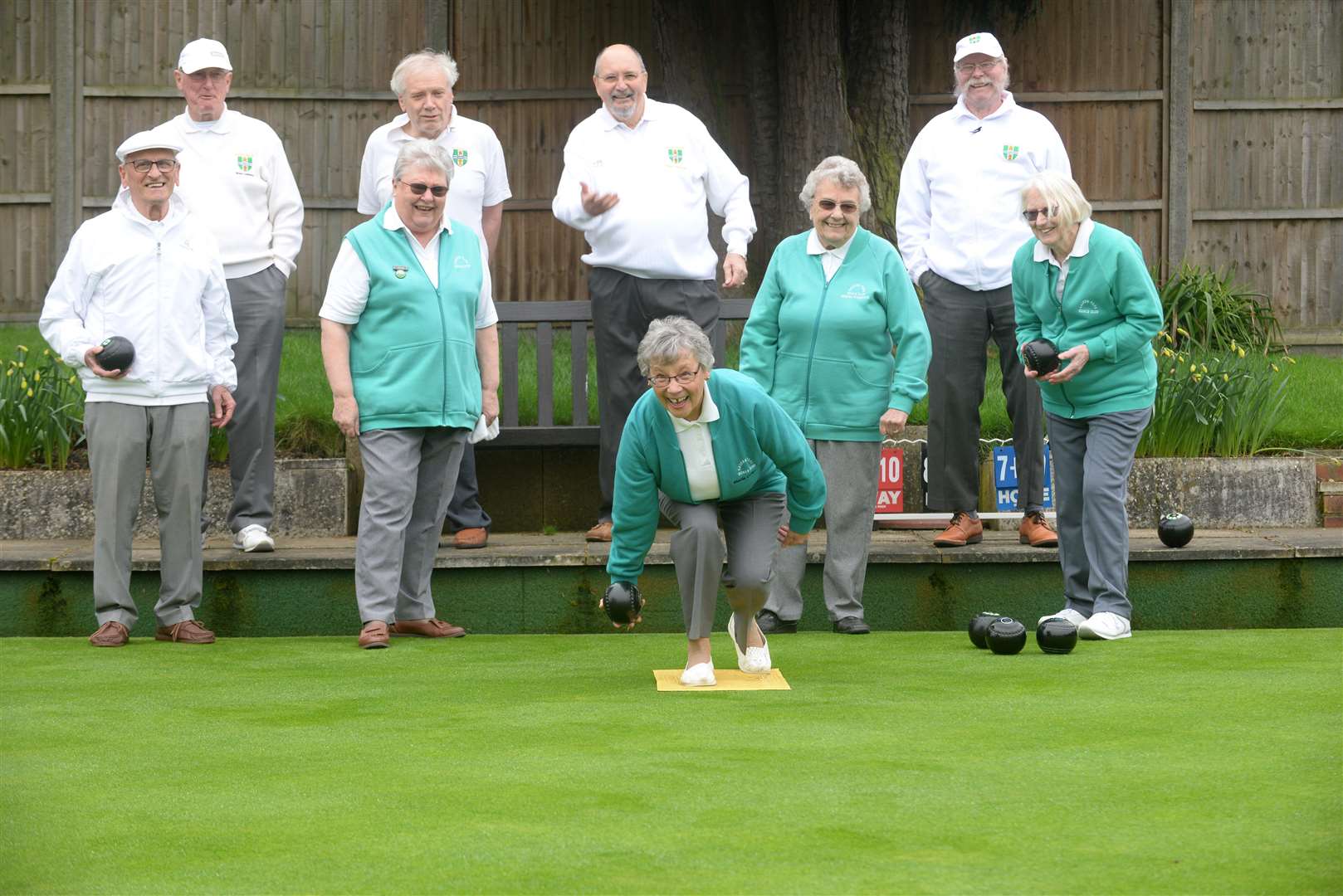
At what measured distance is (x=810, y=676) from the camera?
5.24 meters

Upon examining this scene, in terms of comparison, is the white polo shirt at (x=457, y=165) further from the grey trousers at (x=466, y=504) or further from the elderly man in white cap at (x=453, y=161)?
the grey trousers at (x=466, y=504)

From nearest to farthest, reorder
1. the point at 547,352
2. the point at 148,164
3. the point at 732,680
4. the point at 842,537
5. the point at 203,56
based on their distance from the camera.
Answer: the point at 732,680
the point at 148,164
the point at 842,537
the point at 203,56
the point at 547,352

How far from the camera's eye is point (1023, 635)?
562cm

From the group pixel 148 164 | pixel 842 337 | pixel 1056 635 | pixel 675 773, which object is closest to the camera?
pixel 675 773

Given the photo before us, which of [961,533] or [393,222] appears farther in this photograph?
[961,533]

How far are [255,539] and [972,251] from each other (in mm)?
2872

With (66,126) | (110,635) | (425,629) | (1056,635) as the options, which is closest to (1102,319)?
(1056,635)

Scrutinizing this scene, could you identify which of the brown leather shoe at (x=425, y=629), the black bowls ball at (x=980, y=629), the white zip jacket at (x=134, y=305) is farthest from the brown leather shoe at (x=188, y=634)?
the black bowls ball at (x=980, y=629)

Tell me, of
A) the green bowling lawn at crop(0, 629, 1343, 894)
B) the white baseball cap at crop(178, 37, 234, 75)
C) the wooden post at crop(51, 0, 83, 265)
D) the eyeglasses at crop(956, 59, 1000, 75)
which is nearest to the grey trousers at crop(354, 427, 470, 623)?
the green bowling lawn at crop(0, 629, 1343, 894)

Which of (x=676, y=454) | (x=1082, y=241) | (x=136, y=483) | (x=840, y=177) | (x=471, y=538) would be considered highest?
(x=840, y=177)

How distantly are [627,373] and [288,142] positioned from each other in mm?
4920

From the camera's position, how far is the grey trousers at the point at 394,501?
5.94m

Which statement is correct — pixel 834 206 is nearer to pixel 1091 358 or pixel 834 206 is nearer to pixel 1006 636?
pixel 1091 358

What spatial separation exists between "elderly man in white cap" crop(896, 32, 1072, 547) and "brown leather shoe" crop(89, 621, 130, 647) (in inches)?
116
